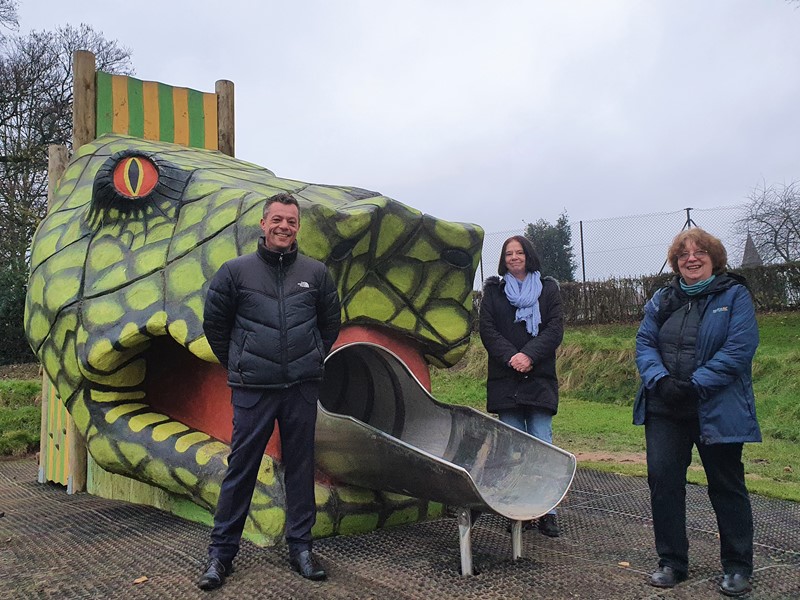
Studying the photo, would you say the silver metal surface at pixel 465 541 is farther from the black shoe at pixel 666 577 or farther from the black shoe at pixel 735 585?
the black shoe at pixel 735 585

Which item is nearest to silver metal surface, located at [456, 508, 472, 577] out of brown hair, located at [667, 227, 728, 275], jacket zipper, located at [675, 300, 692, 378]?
jacket zipper, located at [675, 300, 692, 378]

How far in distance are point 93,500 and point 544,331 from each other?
2.99 metres

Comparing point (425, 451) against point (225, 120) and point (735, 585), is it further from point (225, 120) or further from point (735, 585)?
point (225, 120)

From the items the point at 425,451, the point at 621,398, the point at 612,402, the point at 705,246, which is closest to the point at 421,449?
the point at 425,451

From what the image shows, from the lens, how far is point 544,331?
3928mm

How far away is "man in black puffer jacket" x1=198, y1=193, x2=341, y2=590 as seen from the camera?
2.93 meters

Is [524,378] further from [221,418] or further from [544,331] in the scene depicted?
[221,418]

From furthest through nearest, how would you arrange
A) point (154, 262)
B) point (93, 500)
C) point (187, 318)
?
point (93, 500) < point (154, 262) < point (187, 318)

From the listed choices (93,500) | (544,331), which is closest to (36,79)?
(93,500)

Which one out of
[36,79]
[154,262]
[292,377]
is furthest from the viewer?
[36,79]

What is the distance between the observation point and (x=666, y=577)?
2.96 m

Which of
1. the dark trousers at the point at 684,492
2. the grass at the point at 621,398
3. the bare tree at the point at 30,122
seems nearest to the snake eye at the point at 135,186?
the dark trousers at the point at 684,492

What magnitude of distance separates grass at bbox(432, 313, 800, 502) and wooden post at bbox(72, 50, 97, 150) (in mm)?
4512

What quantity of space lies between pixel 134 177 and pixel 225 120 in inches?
70.7
